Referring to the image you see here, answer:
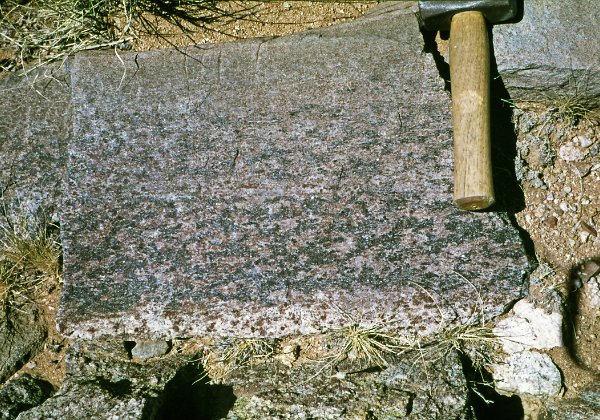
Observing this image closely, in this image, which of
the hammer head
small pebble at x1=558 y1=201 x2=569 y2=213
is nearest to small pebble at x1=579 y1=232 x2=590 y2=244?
small pebble at x1=558 y1=201 x2=569 y2=213

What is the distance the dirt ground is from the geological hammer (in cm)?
43

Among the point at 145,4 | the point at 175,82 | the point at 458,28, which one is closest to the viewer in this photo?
the point at 458,28

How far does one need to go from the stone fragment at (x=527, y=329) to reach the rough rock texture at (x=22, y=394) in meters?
1.78

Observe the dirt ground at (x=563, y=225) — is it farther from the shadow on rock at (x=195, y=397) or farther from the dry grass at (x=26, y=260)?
the shadow on rock at (x=195, y=397)

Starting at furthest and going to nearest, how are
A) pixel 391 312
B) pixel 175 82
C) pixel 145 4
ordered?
pixel 145 4, pixel 175 82, pixel 391 312

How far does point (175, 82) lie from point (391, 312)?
135cm

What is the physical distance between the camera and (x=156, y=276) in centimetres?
257

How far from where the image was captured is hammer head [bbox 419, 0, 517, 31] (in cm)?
269

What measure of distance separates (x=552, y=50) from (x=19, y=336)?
251 centimetres

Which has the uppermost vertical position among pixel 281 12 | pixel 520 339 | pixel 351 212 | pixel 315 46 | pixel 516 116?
pixel 281 12

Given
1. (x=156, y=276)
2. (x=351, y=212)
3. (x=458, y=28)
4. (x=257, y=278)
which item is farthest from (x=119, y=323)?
(x=458, y=28)

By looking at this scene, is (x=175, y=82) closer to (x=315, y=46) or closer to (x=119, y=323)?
(x=315, y=46)

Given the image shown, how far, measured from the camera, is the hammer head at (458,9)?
2.69 metres

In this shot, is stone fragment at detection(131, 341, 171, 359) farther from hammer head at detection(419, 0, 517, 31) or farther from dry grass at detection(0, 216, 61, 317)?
hammer head at detection(419, 0, 517, 31)
